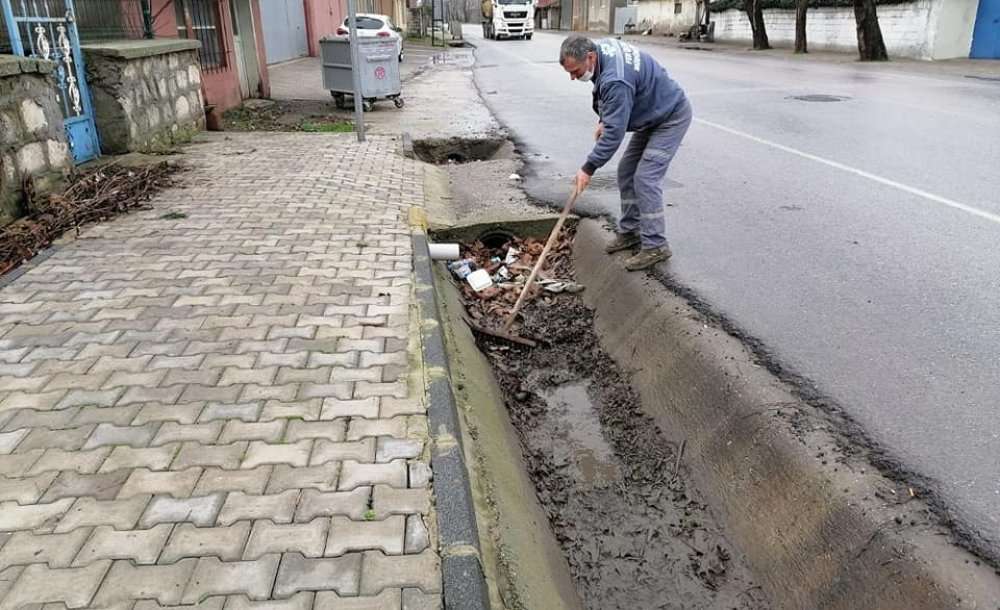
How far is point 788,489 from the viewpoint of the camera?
304 cm

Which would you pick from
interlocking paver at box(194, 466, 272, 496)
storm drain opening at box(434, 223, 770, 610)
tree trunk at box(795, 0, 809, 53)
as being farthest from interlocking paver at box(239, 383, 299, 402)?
tree trunk at box(795, 0, 809, 53)

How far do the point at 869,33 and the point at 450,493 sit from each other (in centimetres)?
2226

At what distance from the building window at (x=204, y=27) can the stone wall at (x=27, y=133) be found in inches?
188

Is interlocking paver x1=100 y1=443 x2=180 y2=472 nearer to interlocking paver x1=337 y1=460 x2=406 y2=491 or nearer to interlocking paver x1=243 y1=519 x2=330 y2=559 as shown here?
interlocking paver x1=243 y1=519 x2=330 y2=559

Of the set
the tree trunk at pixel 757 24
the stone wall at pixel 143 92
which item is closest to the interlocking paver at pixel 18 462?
the stone wall at pixel 143 92

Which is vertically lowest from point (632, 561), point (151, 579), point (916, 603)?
point (632, 561)

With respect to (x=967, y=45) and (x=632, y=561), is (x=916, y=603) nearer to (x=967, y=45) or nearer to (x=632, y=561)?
(x=632, y=561)

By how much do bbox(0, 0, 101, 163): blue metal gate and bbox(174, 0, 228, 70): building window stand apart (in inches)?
127

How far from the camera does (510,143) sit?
10.0m

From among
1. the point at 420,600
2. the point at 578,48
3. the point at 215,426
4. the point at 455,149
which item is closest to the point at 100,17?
the point at 455,149

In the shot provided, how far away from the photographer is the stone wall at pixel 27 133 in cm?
575

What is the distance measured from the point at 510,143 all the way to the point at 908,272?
20.1 feet

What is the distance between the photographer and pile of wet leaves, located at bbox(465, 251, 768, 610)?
315 cm

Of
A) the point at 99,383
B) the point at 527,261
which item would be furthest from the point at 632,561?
the point at 527,261
